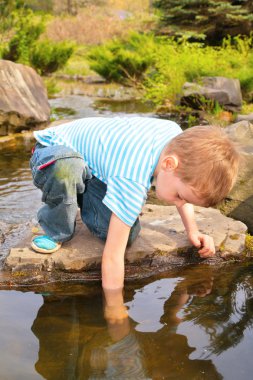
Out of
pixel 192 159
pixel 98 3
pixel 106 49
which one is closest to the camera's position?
pixel 192 159

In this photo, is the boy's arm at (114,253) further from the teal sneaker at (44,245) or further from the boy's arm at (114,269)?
the teal sneaker at (44,245)

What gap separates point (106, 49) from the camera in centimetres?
1320

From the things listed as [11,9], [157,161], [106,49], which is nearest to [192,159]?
[157,161]

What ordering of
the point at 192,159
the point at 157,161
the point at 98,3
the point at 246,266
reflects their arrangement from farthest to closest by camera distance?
1. the point at 98,3
2. the point at 246,266
3. the point at 157,161
4. the point at 192,159

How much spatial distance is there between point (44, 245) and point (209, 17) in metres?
12.2

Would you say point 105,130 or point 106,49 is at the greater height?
point 105,130

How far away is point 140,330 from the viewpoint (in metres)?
1.91

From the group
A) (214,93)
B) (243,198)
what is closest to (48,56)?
(214,93)

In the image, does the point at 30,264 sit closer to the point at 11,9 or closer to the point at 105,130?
the point at 105,130

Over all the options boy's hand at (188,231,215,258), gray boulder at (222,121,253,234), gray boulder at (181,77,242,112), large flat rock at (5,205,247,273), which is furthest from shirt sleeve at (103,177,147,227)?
gray boulder at (181,77,242,112)

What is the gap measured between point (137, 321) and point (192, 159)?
680 mm

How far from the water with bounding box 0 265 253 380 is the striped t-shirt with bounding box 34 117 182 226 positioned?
1.38 ft

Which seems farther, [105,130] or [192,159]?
[105,130]

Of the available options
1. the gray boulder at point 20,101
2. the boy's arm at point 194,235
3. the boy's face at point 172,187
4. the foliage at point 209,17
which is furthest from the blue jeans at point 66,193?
the foliage at point 209,17
